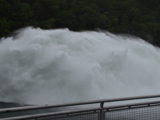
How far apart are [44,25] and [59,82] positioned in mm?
18079

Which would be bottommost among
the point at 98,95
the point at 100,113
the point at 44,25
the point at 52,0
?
the point at 100,113

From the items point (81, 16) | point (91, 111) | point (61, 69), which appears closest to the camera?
point (91, 111)

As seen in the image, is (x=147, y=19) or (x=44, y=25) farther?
(x=147, y=19)

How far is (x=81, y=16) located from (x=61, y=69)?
21138 mm

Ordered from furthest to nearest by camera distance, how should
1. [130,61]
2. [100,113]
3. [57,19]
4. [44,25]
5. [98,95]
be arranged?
[57,19], [44,25], [130,61], [98,95], [100,113]

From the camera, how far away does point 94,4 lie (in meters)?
41.6

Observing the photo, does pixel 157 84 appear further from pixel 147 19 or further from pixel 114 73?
pixel 147 19

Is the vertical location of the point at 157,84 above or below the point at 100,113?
above

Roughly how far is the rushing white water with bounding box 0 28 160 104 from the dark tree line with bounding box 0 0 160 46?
1305 cm

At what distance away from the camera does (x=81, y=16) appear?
3822cm

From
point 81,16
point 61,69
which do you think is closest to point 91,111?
point 61,69

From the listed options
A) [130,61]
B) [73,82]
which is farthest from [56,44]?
[130,61]

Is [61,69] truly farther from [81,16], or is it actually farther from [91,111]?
[81,16]

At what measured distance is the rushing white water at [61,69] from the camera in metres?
17.2
